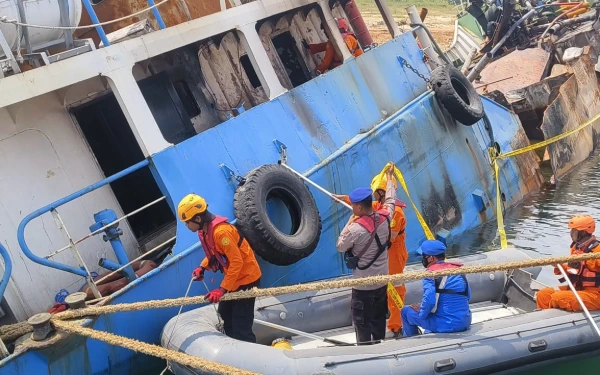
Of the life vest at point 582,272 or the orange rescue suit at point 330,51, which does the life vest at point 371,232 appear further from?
the orange rescue suit at point 330,51

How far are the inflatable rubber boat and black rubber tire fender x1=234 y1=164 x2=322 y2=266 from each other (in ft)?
1.74

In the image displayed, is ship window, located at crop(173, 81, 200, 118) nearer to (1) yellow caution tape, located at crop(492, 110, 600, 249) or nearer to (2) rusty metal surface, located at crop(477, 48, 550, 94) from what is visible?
(1) yellow caution tape, located at crop(492, 110, 600, 249)

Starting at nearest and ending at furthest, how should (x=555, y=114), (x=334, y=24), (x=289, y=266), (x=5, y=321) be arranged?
(x=5, y=321), (x=289, y=266), (x=334, y=24), (x=555, y=114)

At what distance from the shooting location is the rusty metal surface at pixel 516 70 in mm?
15062

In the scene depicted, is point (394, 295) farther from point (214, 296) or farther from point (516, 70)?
point (516, 70)

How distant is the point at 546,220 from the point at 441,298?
18.4ft

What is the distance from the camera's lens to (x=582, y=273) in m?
5.88

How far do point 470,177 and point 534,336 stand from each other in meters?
4.57

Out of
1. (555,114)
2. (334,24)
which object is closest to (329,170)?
(334,24)

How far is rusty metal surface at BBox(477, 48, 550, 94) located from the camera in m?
15.1

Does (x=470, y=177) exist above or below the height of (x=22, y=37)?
below

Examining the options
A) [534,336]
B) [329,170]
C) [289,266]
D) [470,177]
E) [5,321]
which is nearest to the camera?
[534,336]

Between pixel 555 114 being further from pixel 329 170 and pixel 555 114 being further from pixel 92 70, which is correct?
pixel 92 70

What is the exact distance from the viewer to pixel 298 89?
801 cm
